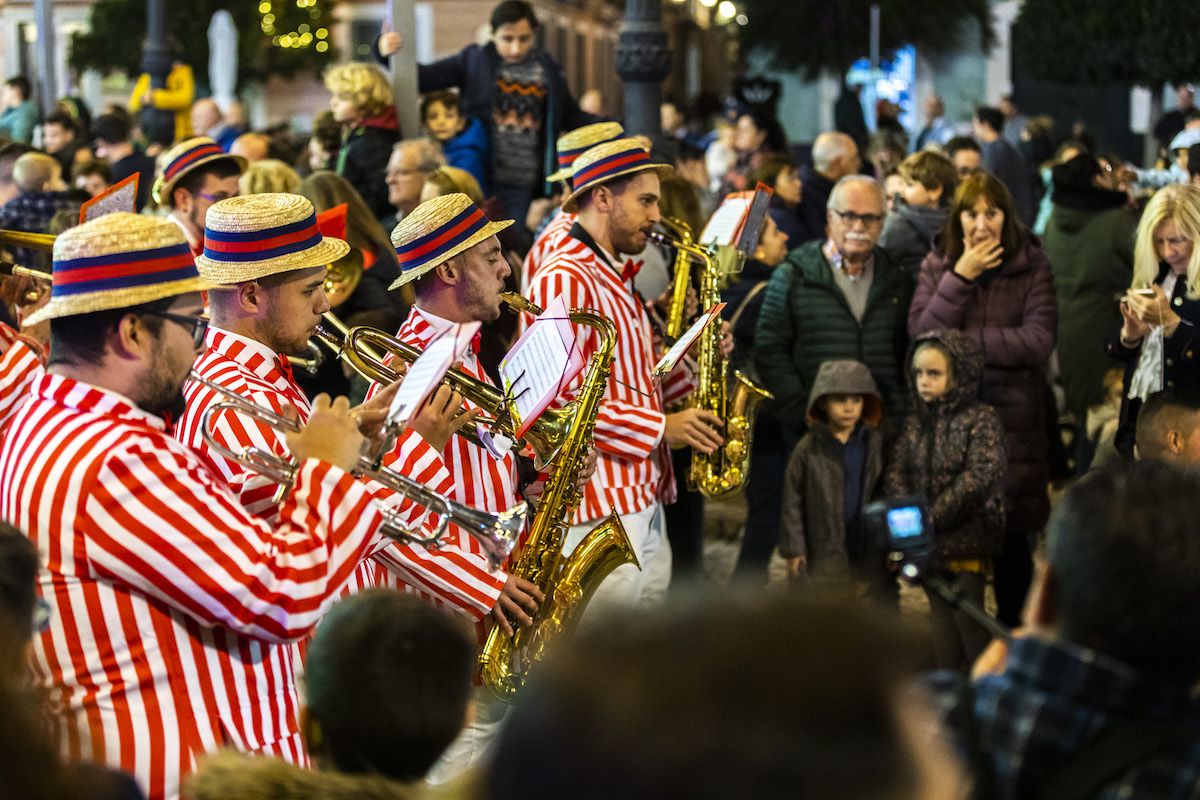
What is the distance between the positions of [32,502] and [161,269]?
539 mm

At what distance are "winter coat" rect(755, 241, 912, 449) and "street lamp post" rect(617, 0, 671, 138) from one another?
91.3 inches

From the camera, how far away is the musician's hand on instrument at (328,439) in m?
3.54

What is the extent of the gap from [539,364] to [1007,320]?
11.5 feet

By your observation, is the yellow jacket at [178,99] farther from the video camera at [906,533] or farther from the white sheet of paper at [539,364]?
the video camera at [906,533]

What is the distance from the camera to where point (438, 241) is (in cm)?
506

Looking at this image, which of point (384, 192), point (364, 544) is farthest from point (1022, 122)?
point (364, 544)

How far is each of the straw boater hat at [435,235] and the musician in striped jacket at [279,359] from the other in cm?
51

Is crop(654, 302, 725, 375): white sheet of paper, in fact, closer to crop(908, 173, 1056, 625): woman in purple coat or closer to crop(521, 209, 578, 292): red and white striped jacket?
crop(521, 209, 578, 292): red and white striped jacket

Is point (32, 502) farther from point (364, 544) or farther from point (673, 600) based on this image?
point (673, 600)

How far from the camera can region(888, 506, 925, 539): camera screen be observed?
2.66m

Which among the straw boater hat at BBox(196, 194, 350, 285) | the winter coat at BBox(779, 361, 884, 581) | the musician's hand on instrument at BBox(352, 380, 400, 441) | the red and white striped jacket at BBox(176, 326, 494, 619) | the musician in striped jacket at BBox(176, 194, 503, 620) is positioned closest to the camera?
the musician's hand on instrument at BBox(352, 380, 400, 441)

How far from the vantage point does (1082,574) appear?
239 centimetres

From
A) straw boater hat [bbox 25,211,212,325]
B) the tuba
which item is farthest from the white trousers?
straw boater hat [bbox 25,211,212,325]

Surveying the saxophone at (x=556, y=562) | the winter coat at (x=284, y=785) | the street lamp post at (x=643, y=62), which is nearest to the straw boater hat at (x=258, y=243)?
the saxophone at (x=556, y=562)
